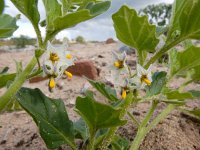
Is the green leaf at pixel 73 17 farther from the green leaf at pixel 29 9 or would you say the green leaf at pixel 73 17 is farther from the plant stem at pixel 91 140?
the plant stem at pixel 91 140

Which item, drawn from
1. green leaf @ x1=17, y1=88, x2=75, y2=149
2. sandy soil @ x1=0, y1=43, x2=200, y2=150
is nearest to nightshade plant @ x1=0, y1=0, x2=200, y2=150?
green leaf @ x1=17, y1=88, x2=75, y2=149

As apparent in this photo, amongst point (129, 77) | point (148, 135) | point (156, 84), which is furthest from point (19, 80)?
point (148, 135)

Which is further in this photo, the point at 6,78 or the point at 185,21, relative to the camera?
the point at 6,78

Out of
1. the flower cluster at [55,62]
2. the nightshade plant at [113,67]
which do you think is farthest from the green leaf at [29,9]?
the flower cluster at [55,62]

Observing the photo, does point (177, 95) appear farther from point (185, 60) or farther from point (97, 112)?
point (97, 112)

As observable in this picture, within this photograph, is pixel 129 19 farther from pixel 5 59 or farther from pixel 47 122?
pixel 5 59

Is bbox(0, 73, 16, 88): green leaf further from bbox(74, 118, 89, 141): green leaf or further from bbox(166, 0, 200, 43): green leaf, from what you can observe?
bbox(166, 0, 200, 43): green leaf

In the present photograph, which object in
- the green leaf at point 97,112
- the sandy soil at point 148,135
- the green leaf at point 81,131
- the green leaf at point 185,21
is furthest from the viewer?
the sandy soil at point 148,135
